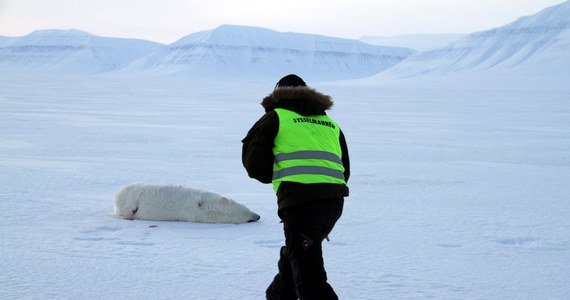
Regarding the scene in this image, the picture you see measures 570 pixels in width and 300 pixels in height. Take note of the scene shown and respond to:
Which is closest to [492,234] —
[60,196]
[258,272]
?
[258,272]

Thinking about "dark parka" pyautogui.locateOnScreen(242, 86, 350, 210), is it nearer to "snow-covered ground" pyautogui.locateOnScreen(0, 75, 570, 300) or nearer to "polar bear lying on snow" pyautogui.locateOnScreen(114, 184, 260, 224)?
"snow-covered ground" pyautogui.locateOnScreen(0, 75, 570, 300)

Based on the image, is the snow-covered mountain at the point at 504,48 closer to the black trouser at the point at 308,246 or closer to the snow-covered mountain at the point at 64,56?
the snow-covered mountain at the point at 64,56

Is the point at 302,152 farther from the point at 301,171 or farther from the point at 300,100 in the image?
the point at 300,100

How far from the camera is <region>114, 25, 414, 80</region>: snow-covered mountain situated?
15650 cm

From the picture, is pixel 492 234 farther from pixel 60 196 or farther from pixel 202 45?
pixel 202 45

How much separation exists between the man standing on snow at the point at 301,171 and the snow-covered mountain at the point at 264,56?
143 metres

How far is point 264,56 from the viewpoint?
16938 cm

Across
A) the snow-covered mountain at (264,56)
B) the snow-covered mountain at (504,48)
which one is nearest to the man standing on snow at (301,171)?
the snow-covered mountain at (504,48)

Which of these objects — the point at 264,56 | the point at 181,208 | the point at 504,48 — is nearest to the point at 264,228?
the point at 181,208

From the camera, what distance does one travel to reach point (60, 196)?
20.7 feet

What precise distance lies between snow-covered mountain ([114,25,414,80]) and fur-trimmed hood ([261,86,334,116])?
468 feet

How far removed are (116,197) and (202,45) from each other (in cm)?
16568

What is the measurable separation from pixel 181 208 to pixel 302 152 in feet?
9.50

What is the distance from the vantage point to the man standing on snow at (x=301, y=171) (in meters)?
2.72
